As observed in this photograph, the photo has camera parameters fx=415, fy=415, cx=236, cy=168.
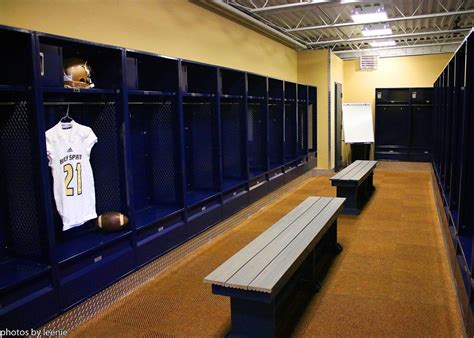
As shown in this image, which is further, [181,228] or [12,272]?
[181,228]

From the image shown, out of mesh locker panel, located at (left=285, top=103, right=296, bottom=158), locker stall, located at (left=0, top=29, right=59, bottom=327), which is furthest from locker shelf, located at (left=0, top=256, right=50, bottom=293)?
mesh locker panel, located at (left=285, top=103, right=296, bottom=158)

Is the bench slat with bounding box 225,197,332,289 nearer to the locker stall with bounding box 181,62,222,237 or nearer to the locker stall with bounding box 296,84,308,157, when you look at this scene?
the locker stall with bounding box 181,62,222,237

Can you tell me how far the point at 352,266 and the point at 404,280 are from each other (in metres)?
0.46

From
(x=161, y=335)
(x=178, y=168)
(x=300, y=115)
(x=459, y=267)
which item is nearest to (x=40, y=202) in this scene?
(x=161, y=335)

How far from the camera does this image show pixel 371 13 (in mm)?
6504

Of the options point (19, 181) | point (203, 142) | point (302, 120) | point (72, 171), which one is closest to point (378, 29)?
point (302, 120)

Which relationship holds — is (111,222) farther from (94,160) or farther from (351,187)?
(351,187)

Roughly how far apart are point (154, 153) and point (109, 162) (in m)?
0.77

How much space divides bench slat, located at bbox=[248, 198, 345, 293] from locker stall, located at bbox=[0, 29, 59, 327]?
1.40 meters

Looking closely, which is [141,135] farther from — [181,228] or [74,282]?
[74,282]

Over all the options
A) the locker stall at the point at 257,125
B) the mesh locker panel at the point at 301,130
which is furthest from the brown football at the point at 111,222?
the mesh locker panel at the point at 301,130

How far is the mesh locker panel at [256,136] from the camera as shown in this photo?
6391 millimetres

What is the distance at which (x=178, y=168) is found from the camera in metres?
4.14

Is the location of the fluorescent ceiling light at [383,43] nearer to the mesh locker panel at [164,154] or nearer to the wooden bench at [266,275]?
the mesh locker panel at [164,154]
